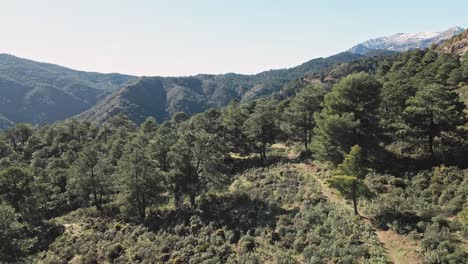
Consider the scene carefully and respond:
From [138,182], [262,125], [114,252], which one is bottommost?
[114,252]

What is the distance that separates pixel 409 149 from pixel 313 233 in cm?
1891

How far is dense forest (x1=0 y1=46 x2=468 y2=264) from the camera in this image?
87.5ft

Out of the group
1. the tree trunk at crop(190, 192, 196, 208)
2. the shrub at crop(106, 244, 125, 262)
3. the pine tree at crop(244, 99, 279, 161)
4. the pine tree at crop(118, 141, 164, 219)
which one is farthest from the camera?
the pine tree at crop(244, 99, 279, 161)

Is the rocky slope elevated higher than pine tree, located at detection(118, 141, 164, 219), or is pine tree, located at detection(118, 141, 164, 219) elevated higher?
the rocky slope

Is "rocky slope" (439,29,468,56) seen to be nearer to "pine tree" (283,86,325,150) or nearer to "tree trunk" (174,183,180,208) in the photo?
"pine tree" (283,86,325,150)

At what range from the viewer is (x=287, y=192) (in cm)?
3928

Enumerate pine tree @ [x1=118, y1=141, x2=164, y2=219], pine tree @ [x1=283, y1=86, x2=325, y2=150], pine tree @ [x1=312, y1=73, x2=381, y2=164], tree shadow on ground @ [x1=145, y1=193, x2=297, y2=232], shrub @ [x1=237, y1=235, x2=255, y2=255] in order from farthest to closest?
pine tree @ [x1=283, y1=86, x2=325, y2=150] < pine tree @ [x1=118, y1=141, x2=164, y2=219] < pine tree @ [x1=312, y1=73, x2=381, y2=164] < tree shadow on ground @ [x1=145, y1=193, x2=297, y2=232] < shrub @ [x1=237, y1=235, x2=255, y2=255]

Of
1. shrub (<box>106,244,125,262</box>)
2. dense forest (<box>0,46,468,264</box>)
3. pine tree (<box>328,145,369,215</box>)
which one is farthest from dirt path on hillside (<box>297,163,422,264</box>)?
shrub (<box>106,244,125,262</box>)

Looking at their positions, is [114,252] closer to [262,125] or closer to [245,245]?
[245,245]

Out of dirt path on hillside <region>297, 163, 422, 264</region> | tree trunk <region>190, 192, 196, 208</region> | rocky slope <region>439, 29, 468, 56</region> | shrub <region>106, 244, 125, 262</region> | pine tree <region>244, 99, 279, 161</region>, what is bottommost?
shrub <region>106, 244, 125, 262</region>

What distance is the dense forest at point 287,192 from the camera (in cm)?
2667

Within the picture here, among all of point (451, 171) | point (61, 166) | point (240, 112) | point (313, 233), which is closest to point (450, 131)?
point (451, 171)

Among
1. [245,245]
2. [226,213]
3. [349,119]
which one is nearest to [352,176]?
[349,119]

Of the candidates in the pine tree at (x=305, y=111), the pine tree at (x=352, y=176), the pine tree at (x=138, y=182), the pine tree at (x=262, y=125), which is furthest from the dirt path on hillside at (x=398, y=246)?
the pine tree at (x=138, y=182)
